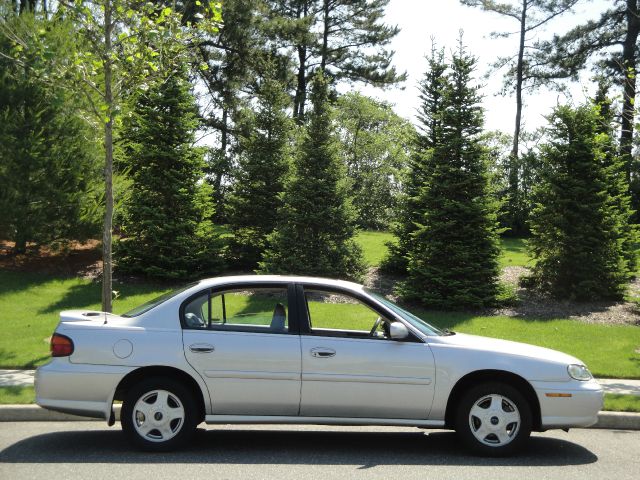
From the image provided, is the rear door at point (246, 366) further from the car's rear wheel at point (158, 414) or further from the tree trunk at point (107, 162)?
the tree trunk at point (107, 162)

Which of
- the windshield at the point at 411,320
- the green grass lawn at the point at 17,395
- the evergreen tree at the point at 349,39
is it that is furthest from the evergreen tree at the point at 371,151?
the windshield at the point at 411,320

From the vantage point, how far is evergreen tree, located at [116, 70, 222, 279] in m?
17.0

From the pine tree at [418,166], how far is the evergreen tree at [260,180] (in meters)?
3.22

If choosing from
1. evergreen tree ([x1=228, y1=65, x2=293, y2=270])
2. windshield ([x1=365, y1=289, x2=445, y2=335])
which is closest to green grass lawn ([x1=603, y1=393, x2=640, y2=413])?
windshield ([x1=365, y1=289, x2=445, y2=335])

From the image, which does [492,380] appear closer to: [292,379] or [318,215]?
[292,379]

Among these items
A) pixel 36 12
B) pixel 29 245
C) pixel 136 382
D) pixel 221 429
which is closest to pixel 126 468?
pixel 136 382

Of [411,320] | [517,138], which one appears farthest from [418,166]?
[517,138]

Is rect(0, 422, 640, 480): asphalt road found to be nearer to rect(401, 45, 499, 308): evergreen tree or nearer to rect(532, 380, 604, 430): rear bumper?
rect(532, 380, 604, 430): rear bumper

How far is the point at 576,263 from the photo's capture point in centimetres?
1575

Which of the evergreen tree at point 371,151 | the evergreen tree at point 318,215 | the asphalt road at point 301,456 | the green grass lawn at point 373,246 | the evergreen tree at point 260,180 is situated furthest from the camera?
the evergreen tree at point 371,151

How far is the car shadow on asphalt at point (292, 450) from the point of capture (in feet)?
20.1

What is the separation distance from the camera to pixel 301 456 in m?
6.32

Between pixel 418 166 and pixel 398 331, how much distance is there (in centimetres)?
1230

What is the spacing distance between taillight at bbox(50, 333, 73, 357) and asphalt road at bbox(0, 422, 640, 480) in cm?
89
